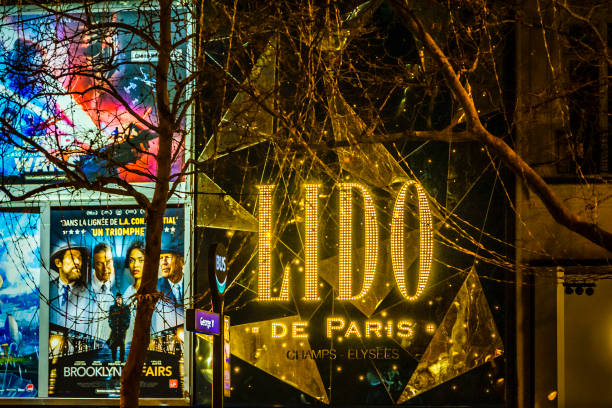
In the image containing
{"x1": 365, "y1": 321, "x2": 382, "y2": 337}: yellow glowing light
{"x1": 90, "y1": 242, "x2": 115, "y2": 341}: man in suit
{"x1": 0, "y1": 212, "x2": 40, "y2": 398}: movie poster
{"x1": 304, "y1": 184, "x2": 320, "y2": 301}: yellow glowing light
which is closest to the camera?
{"x1": 365, "y1": 321, "x2": 382, "y2": 337}: yellow glowing light

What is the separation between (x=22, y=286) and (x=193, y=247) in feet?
9.11

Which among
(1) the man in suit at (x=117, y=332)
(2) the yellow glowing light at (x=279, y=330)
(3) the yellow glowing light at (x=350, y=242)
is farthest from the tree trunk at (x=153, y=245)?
(3) the yellow glowing light at (x=350, y=242)

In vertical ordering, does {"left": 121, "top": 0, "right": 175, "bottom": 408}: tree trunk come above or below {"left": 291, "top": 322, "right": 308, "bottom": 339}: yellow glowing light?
above

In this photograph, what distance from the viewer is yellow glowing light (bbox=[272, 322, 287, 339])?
10750 mm

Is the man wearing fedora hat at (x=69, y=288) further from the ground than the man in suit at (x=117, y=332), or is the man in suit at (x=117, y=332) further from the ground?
the man wearing fedora hat at (x=69, y=288)

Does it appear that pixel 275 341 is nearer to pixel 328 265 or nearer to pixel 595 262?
pixel 328 265

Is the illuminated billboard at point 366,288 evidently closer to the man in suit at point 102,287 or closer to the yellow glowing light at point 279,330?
the yellow glowing light at point 279,330

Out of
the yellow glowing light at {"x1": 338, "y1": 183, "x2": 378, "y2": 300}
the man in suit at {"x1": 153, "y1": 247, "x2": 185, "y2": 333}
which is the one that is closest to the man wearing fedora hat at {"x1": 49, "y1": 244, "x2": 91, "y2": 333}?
the man in suit at {"x1": 153, "y1": 247, "x2": 185, "y2": 333}

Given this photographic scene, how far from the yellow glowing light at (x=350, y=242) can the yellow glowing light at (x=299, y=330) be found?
26.9 inches

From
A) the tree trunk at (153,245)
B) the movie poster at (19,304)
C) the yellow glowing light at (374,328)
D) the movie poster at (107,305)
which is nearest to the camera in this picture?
the tree trunk at (153,245)

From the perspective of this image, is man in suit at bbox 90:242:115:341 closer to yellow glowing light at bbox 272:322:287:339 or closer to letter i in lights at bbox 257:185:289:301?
letter i in lights at bbox 257:185:289:301

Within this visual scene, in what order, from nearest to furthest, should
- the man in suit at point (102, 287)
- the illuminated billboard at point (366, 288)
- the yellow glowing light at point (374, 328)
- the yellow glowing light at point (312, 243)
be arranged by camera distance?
the illuminated billboard at point (366, 288) < the yellow glowing light at point (374, 328) < the yellow glowing light at point (312, 243) < the man in suit at point (102, 287)

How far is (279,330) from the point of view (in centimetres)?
1077

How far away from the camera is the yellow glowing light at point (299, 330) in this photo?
35.2 ft
